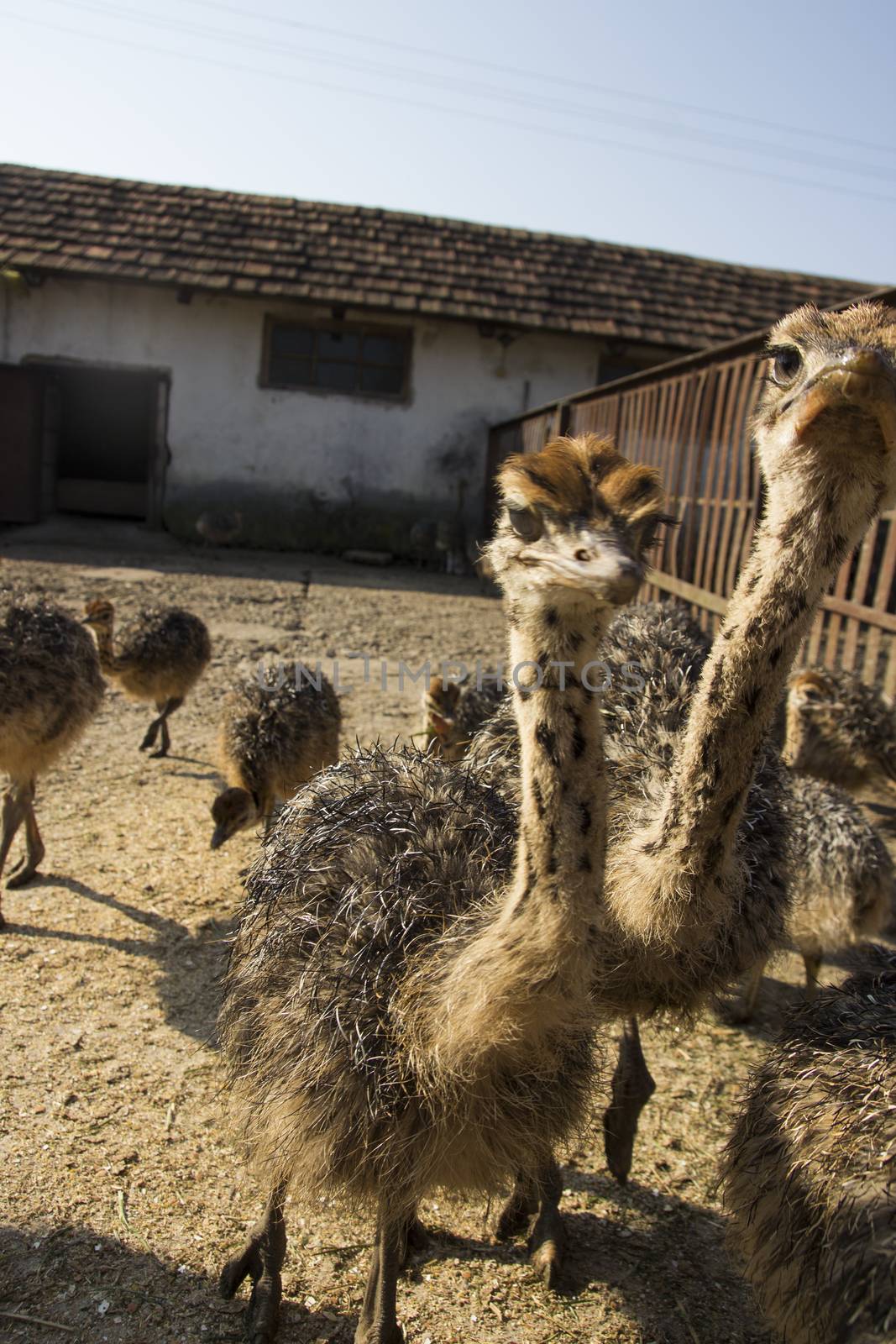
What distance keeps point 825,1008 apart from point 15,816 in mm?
3319

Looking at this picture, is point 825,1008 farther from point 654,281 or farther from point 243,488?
point 654,281

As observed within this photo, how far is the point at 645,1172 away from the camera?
3096 mm

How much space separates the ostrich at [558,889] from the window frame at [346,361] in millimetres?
12376

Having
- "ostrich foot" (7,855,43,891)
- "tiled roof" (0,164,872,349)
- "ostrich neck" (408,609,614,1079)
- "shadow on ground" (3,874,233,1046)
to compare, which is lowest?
"shadow on ground" (3,874,233,1046)

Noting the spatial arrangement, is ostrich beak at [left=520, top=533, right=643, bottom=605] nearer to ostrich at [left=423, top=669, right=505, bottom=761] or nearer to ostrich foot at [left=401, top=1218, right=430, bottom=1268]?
ostrich foot at [left=401, top=1218, right=430, bottom=1268]

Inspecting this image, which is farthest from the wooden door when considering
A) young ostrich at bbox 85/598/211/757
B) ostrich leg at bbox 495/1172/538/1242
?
ostrich leg at bbox 495/1172/538/1242

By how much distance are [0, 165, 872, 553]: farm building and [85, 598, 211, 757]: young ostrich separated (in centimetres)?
834

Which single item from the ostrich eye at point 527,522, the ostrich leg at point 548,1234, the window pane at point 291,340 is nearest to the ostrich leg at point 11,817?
the ostrich leg at point 548,1234

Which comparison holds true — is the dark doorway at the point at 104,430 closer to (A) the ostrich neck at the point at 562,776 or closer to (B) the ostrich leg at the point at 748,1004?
(B) the ostrich leg at the point at 748,1004

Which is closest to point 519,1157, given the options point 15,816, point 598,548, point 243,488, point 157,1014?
point 598,548

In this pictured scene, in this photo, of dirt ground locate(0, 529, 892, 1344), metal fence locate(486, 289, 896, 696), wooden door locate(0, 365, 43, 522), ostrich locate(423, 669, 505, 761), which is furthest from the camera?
wooden door locate(0, 365, 43, 522)

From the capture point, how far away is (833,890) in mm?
3916

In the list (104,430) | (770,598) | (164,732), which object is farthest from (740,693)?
(104,430)

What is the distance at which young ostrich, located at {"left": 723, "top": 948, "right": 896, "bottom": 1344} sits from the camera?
69.6 inches
